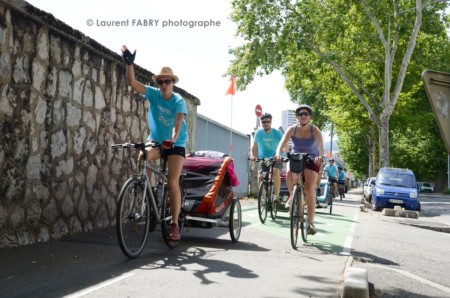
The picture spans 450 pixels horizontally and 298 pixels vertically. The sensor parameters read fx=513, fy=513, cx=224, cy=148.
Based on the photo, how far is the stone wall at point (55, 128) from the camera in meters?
5.39

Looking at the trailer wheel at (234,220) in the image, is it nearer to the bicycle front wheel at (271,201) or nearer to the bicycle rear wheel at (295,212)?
the bicycle rear wheel at (295,212)

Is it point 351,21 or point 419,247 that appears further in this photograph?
point 351,21

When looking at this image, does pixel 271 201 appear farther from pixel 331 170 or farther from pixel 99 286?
pixel 331 170

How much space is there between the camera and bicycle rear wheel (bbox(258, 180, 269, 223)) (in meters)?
9.93

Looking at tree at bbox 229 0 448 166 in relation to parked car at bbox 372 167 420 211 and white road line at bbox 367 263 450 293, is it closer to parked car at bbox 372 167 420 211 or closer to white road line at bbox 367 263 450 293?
parked car at bbox 372 167 420 211

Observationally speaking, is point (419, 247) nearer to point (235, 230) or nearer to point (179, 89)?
point (235, 230)

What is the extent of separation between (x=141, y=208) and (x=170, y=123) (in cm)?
115

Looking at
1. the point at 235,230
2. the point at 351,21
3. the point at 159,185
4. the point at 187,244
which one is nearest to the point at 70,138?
the point at 159,185

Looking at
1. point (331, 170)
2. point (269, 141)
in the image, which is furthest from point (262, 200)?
point (331, 170)

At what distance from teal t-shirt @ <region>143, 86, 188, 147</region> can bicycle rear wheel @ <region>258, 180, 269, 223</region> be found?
4.09m

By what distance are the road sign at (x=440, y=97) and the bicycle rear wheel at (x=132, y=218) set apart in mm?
3106

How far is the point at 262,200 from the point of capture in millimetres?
10117

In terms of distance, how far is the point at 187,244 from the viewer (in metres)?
6.77

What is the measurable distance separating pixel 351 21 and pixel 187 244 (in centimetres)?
2499
